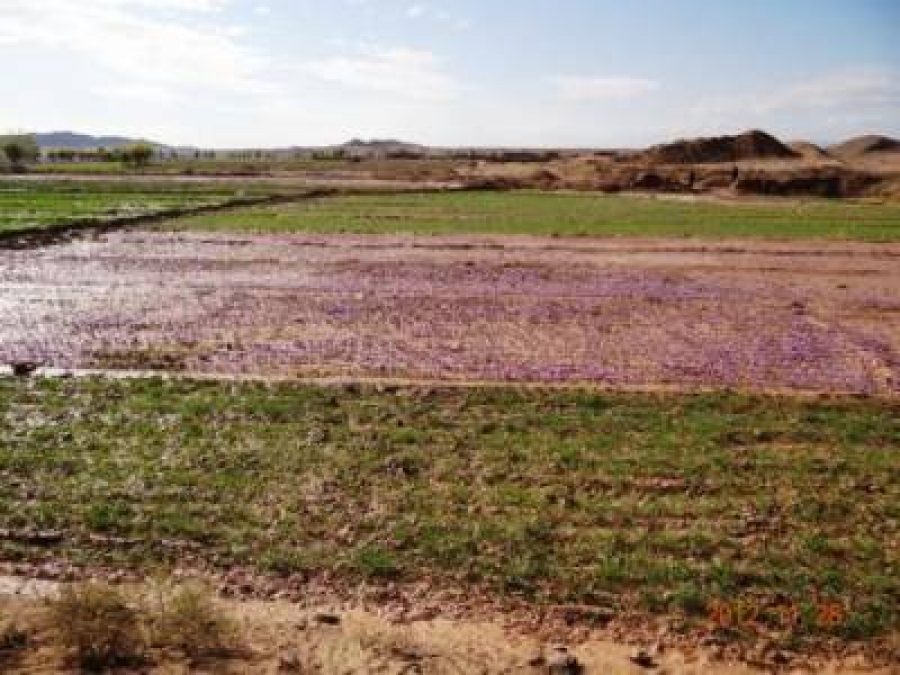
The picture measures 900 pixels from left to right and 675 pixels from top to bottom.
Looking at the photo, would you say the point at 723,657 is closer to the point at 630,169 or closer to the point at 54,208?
the point at 54,208

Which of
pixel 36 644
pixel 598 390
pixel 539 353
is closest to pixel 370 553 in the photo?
pixel 36 644

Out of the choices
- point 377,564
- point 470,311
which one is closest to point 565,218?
point 470,311

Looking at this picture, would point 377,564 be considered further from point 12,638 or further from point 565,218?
point 565,218

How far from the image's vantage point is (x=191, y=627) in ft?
25.9

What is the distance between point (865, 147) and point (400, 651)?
151 m

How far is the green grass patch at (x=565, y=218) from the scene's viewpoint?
44.1m

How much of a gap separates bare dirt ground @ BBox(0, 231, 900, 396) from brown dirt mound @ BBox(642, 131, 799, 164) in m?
71.0

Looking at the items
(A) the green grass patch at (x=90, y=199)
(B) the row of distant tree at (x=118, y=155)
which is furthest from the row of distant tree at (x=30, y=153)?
(A) the green grass patch at (x=90, y=199)

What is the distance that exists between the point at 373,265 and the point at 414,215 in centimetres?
1924

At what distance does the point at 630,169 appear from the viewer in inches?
3418

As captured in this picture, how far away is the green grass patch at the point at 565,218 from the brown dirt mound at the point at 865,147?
259 ft

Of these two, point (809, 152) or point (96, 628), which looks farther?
point (809, 152)
